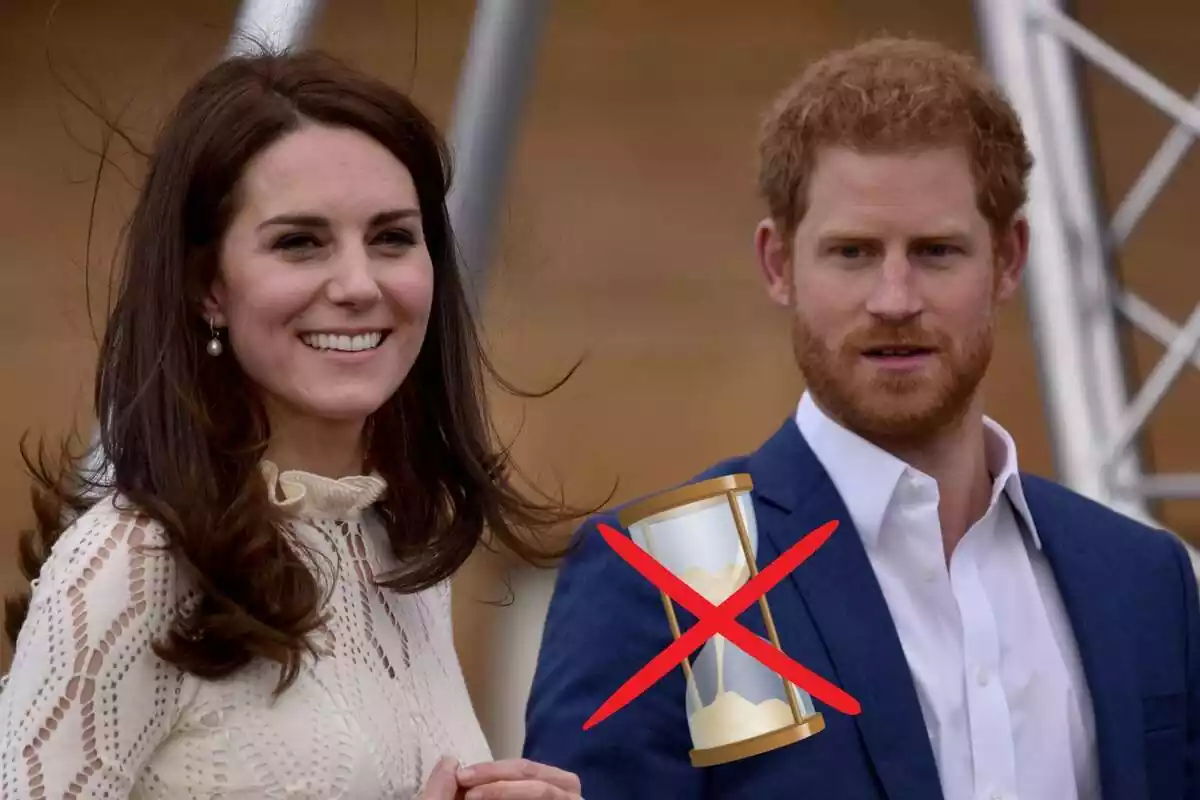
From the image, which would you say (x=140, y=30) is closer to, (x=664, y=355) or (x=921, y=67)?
(x=664, y=355)

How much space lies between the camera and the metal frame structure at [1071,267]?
295 centimetres

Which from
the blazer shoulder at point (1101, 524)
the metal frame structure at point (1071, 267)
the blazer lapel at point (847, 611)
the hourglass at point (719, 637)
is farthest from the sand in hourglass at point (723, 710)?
the metal frame structure at point (1071, 267)

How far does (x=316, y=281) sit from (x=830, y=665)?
601 mm

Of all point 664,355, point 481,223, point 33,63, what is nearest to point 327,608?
point 481,223

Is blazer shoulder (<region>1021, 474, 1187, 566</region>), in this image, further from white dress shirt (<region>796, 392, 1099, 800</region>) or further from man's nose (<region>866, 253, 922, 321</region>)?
man's nose (<region>866, 253, 922, 321</region>)

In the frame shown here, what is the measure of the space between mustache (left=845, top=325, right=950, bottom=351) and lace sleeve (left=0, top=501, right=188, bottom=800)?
694 mm

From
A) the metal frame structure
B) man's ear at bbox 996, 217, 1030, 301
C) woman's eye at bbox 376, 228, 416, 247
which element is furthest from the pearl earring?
the metal frame structure

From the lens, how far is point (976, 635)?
63.9 inches

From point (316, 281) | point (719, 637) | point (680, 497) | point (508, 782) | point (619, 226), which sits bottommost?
point (508, 782)

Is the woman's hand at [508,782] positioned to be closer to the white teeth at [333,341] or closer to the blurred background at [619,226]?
the white teeth at [333,341]

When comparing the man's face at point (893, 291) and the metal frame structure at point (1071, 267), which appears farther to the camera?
the metal frame structure at point (1071, 267)

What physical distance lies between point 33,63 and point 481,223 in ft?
6.28

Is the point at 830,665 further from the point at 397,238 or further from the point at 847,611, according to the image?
the point at 397,238

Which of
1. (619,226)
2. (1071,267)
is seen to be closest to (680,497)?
(1071,267)
